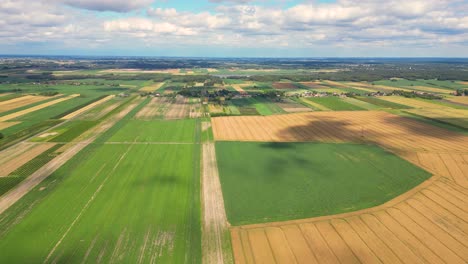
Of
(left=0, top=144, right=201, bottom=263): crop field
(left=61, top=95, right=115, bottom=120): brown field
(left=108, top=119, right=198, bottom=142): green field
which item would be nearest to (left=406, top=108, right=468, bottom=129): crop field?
(left=108, top=119, right=198, bottom=142): green field

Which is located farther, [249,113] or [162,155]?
[249,113]

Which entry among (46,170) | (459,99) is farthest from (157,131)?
(459,99)

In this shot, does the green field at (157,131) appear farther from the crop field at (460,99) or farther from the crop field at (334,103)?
the crop field at (460,99)

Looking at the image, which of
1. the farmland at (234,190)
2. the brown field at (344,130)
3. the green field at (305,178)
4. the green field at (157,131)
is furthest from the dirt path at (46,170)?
the brown field at (344,130)

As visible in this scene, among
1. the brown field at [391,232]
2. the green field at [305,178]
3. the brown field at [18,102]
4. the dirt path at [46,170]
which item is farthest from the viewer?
the brown field at [18,102]

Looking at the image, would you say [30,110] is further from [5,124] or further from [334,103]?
[334,103]

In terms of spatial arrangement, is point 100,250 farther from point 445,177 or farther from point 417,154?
point 417,154

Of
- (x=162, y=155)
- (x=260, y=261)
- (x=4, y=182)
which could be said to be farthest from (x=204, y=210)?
(x=4, y=182)
